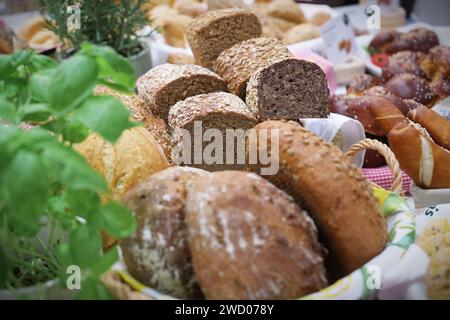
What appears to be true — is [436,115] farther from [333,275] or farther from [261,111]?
[333,275]

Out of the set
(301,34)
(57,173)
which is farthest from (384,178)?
(57,173)

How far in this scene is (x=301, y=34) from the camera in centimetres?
253

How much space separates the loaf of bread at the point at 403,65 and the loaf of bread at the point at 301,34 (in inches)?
14.6

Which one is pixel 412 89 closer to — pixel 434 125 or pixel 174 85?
pixel 434 125

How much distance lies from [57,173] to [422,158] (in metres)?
1.10

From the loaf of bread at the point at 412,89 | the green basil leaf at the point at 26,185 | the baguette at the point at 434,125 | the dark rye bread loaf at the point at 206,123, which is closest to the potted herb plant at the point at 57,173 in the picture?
the green basil leaf at the point at 26,185

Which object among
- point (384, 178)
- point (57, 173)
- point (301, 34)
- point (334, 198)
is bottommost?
point (384, 178)

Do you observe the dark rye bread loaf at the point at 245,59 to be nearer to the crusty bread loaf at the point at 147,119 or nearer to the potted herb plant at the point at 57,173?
the crusty bread loaf at the point at 147,119

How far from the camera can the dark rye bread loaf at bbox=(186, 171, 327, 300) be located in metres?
0.90

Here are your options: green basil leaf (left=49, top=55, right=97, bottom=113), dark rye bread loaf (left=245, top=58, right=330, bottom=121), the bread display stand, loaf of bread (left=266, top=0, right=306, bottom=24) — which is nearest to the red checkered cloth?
dark rye bread loaf (left=245, top=58, right=330, bottom=121)

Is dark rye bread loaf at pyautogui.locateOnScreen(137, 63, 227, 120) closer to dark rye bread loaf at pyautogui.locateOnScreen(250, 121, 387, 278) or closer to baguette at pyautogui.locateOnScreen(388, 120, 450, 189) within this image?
baguette at pyautogui.locateOnScreen(388, 120, 450, 189)

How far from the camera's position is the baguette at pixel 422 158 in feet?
4.97

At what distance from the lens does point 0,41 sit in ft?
7.36
